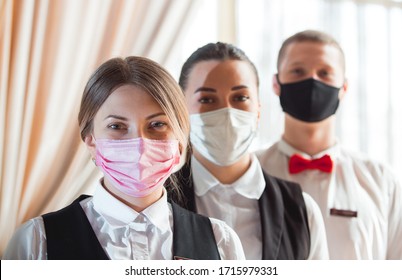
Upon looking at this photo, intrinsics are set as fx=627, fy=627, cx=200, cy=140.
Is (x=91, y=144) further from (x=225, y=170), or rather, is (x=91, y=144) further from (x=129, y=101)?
(x=225, y=170)

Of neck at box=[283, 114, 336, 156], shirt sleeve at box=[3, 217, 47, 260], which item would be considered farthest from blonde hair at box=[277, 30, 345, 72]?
shirt sleeve at box=[3, 217, 47, 260]

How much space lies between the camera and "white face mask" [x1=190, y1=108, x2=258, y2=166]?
1.26 m

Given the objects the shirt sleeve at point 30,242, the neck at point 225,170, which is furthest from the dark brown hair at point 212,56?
the shirt sleeve at point 30,242

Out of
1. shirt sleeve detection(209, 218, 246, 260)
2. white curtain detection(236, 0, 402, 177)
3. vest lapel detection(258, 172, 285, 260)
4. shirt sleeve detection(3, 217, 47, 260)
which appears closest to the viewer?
shirt sleeve detection(3, 217, 47, 260)

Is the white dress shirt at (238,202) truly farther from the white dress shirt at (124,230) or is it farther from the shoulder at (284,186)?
the white dress shirt at (124,230)

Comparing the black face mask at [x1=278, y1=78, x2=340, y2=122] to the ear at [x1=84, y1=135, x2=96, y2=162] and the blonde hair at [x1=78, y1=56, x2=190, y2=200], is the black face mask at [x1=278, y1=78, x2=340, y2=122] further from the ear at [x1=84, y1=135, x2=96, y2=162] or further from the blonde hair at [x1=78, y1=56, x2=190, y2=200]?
the ear at [x1=84, y1=135, x2=96, y2=162]

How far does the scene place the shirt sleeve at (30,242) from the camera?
39.8 inches

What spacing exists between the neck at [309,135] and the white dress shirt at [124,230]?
19.2 inches

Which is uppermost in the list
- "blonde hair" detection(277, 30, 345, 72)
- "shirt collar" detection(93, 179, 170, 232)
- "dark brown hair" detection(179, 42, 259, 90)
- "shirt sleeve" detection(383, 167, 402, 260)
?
"blonde hair" detection(277, 30, 345, 72)

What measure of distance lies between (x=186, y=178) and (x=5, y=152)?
0.36 meters

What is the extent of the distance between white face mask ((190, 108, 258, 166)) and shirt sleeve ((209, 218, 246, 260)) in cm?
17

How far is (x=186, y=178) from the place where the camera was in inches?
50.0
